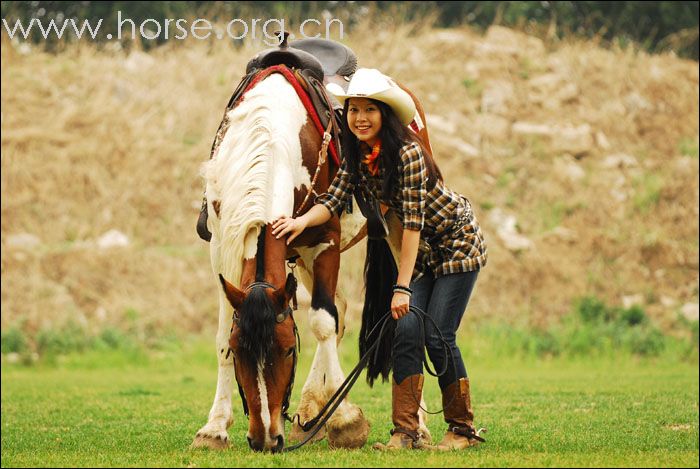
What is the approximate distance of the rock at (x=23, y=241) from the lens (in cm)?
1755

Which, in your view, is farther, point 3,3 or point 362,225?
point 3,3

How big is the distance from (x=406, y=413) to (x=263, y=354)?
3.15 ft

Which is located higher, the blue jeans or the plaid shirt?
the plaid shirt

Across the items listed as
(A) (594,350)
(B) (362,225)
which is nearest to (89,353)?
(A) (594,350)

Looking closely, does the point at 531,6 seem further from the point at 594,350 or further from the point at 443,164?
the point at 594,350

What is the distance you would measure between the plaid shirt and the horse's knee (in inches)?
27.6

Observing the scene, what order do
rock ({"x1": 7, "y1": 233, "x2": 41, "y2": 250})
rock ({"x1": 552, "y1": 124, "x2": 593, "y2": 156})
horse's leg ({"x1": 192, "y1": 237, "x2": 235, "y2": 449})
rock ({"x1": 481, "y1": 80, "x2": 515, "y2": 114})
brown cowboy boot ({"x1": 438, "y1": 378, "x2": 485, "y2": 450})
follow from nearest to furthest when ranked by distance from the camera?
1. brown cowboy boot ({"x1": 438, "y1": 378, "x2": 485, "y2": 450})
2. horse's leg ({"x1": 192, "y1": 237, "x2": 235, "y2": 449})
3. rock ({"x1": 7, "y1": 233, "x2": 41, "y2": 250})
4. rock ({"x1": 552, "y1": 124, "x2": 593, "y2": 156})
5. rock ({"x1": 481, "y1": 80, "x2": 515, "y2": 114})

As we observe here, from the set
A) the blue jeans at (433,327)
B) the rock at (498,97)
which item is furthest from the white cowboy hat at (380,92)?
the rock at (498,97)

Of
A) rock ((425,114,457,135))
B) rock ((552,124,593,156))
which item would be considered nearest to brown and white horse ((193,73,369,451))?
rock ((425,114,457,135))

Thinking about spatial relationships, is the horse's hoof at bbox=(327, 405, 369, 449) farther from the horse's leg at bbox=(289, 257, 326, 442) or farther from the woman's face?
the woman's face

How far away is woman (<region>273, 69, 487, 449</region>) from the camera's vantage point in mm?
6039

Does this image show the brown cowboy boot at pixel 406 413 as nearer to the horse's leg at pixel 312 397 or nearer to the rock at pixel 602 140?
the horse's leg at pixel 312 397

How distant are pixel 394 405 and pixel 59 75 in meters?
16.7

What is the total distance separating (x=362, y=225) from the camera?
7.54 meters
